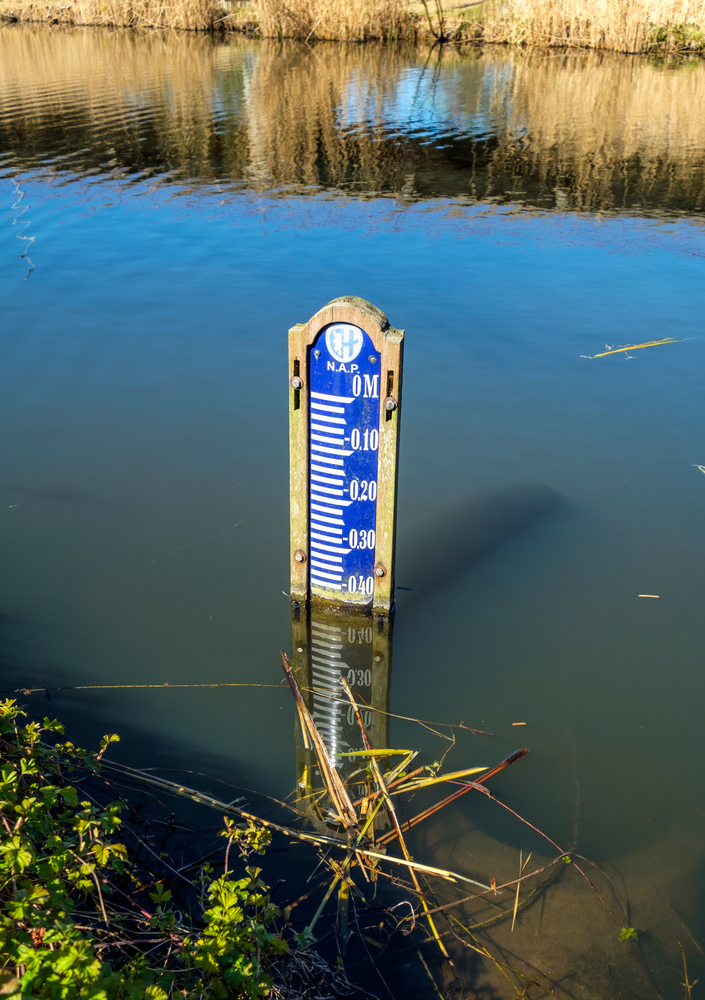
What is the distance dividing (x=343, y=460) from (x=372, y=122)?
53.6ft

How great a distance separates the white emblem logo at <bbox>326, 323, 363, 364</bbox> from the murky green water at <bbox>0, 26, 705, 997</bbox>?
1.60m

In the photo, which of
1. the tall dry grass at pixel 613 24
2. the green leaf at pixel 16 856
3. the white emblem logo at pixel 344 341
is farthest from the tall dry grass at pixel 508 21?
the green leaf at pixel 16 856

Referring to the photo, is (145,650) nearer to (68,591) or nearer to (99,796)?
(68,591)

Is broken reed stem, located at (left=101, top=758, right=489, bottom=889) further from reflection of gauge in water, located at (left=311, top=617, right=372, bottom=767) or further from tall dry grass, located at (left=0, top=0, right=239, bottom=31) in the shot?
tall dry grass, located at (left=0, top=0, right=239, bottom=31)

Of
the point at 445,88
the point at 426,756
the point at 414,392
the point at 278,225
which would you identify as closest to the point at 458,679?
the point at 426,756

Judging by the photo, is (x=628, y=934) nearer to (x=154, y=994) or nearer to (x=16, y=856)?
(x=154, y=994)

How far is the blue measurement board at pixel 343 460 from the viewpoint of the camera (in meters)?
3.67

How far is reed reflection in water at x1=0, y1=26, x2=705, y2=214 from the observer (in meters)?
13.5

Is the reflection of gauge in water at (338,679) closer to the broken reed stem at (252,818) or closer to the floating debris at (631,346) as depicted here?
the broken reed stem at (252,818)

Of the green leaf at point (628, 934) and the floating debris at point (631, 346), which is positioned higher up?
the floating debris at point (631, 346)

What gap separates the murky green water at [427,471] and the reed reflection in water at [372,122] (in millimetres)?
203

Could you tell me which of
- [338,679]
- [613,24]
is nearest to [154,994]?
[338,679]

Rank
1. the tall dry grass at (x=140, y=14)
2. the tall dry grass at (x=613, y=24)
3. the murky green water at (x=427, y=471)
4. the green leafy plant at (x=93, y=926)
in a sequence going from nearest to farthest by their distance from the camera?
the green leafy plant at (x=93, y=926), the murky green water at (x=427, y=471), the tall dry grass at (x=613, y=24), the tall dry grass at (x=140, y=14)

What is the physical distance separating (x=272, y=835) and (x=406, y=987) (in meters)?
0.78
